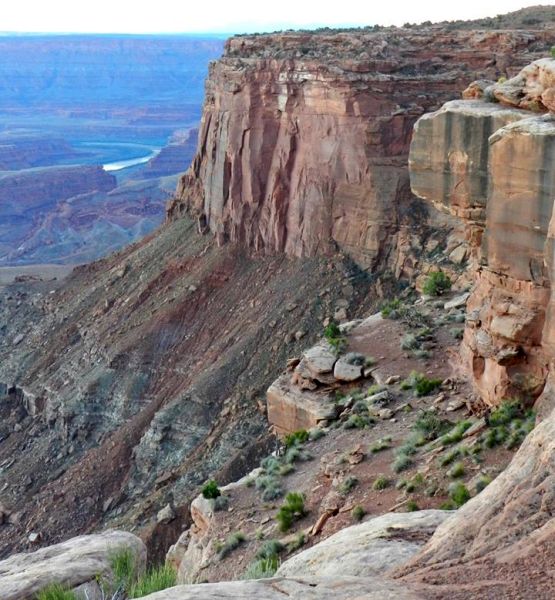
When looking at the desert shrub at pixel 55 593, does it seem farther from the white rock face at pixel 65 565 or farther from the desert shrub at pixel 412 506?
the desert shrub at pixel 412 506

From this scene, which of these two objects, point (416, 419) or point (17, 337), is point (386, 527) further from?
point (17, 337)

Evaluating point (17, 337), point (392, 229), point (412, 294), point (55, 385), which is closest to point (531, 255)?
point (412, 294)

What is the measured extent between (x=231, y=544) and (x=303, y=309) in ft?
69.1

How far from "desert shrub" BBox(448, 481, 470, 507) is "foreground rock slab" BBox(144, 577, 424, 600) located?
26.1 ft

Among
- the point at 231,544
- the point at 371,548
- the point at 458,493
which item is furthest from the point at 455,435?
the point at 371,548

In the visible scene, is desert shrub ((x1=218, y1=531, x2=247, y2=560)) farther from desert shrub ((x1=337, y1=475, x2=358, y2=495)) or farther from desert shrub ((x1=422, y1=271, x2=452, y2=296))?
desert shrub ((x1=422, y1=271, x2=452, y2=296))

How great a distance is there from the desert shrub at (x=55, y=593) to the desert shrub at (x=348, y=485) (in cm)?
886

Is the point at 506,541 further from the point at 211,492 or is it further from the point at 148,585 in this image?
the point at 211,492

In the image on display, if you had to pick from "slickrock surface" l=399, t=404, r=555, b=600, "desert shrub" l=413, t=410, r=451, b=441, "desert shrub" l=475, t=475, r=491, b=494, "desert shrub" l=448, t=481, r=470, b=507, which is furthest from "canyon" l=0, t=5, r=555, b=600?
"desert shrub" l=475, t=475, r=491, b=494

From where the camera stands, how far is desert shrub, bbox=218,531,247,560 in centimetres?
2114

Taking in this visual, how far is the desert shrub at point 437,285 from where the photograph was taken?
34.8m

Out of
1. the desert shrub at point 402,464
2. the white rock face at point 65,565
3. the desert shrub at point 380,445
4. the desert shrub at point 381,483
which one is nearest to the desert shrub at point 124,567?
the white rock face at point 65,565

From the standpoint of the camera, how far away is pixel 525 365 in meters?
21.6

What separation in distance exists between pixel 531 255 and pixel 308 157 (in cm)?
2513
